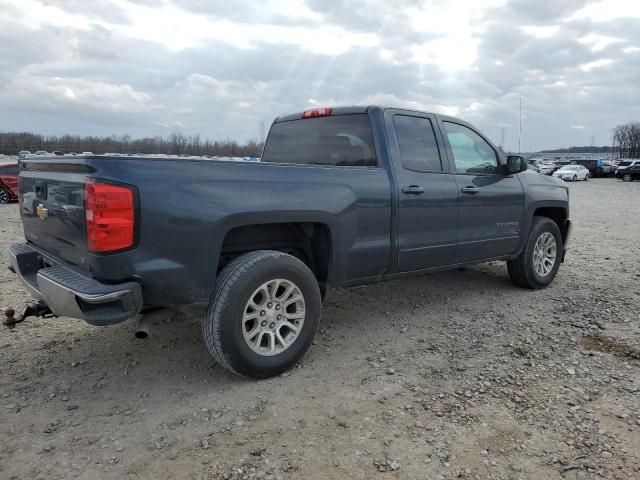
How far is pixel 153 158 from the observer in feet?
10.1

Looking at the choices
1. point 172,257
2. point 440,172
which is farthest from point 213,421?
point 440,172

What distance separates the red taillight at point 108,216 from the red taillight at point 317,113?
2.35 m

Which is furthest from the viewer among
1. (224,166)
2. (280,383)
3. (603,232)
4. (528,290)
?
(603,232)

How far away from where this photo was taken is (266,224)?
12.3ft

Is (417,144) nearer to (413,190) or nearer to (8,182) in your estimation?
(413,190)

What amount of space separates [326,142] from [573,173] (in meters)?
41.0

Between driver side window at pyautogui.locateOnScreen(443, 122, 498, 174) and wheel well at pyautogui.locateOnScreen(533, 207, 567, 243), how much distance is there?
1.27 meters

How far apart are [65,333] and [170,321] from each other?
87 centimetres

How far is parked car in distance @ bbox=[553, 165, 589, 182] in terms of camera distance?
40.4 meters

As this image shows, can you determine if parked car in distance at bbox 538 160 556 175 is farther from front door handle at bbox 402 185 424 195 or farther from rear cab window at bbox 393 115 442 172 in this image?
front door handle at bbox 402 185 424 195

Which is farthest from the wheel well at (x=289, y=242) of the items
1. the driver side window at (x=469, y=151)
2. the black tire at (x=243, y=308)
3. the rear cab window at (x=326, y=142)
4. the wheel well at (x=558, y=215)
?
the wheel well at (x=558, y=215)

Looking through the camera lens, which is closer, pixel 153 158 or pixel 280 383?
pixel 153 158

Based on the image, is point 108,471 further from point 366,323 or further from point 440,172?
point 440,172

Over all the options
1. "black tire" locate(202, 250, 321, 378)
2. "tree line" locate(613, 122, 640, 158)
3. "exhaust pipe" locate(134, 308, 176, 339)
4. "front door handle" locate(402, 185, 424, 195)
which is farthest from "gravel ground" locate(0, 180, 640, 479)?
"tree line" locate(613, 122, 640, 158)
